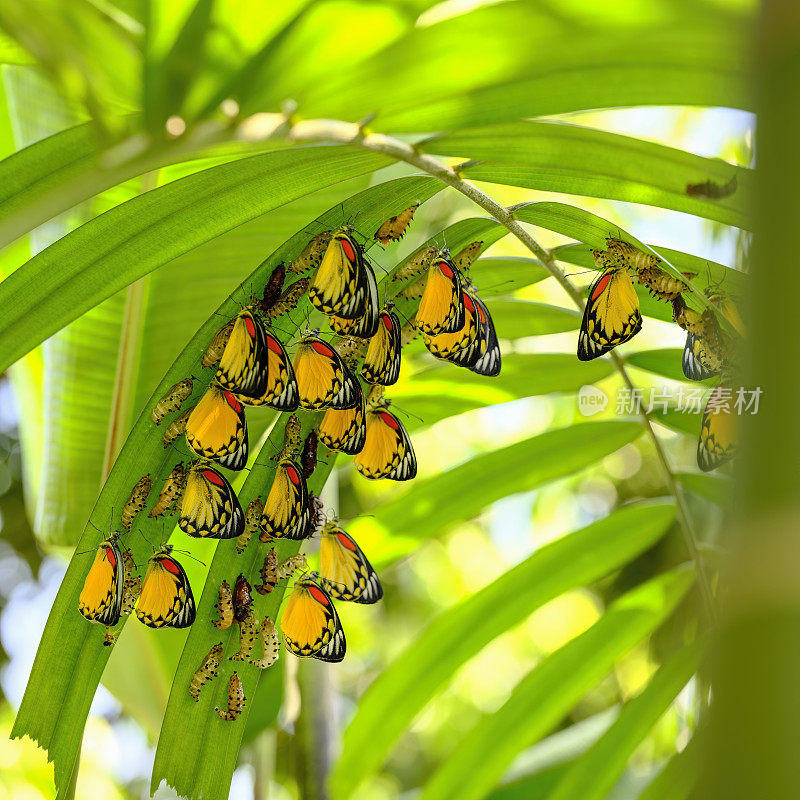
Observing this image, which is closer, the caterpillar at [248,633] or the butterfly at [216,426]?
the butterfly at [216,426]

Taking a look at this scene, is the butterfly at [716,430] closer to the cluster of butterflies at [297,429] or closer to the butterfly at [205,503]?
the cluster of butterflies at [297,429]

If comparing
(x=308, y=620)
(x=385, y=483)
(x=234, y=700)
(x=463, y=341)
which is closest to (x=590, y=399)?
(x=463, y=341)

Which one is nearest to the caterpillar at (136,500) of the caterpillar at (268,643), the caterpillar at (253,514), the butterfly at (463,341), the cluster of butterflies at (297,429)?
the cluster of butterflies at (297,429)

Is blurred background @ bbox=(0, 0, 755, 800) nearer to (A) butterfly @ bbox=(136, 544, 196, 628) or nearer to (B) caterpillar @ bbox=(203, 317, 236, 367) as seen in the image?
(B) caterpillar @ bbox=(203, 317, 236, 367)

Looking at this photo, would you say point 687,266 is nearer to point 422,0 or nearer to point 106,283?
point 422,0

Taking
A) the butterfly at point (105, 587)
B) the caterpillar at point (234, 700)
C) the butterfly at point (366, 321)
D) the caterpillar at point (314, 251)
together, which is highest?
the caterpillar at point (314, 251)

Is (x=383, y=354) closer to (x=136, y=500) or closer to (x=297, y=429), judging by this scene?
(x=297, y=429)
